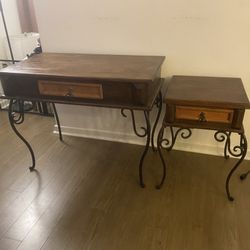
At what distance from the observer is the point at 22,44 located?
A: 2602mm

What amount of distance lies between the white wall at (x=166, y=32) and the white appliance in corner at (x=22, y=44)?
2.61 ft

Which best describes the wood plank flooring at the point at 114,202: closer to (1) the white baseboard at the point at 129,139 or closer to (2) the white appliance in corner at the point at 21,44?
(1) the white baseboard at the point at 129,139

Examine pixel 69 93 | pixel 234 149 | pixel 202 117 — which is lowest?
pixel 234 149

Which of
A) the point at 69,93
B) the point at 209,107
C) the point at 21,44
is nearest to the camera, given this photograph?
the point at 209,107

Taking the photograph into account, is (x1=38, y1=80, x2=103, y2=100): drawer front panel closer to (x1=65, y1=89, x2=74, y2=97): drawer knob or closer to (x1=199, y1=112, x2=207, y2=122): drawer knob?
(x1=65, y1=89, x2=74, y2=97): drawer knob

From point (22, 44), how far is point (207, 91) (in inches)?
77.2

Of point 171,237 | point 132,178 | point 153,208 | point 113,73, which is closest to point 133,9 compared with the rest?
point 113,73

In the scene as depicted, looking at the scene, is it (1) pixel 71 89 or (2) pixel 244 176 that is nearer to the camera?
(1) pixel 71 89

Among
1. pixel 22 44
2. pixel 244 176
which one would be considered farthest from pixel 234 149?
pixel 22 44

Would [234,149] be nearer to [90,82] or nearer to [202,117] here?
[202,117]

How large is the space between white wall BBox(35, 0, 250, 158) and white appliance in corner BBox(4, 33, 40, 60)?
80cm

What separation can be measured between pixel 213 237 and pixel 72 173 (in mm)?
998

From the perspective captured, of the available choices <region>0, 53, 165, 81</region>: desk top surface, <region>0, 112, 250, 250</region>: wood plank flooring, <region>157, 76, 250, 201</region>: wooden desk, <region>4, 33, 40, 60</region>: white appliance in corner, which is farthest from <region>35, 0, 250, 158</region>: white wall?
<region>4, 33, 40, 60</region>: white appliance in corner

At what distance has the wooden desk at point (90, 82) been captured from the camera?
1.34 metres
